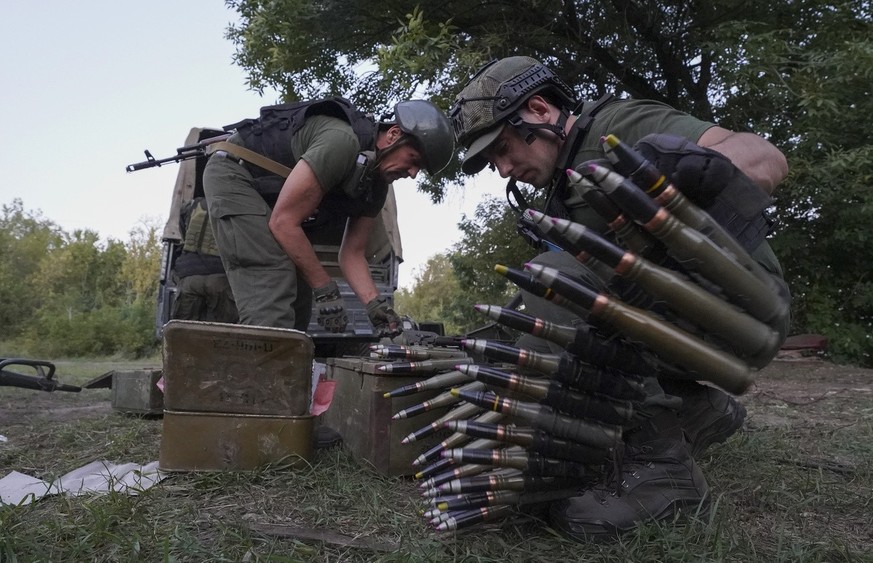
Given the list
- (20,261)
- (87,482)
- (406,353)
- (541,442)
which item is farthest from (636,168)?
(20,261)

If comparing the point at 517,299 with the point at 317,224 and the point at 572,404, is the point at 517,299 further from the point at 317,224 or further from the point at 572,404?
the point at 317,224

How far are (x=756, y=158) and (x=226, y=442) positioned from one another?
8.21 ft

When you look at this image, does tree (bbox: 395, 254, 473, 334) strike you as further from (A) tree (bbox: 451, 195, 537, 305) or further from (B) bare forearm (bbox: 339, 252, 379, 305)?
(B) bare forearm (bbox: 339, 252, 379, 305)

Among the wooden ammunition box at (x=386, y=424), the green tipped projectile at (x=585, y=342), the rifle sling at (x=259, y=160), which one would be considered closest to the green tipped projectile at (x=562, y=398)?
the green tipped projectile at (x=585, y=342)

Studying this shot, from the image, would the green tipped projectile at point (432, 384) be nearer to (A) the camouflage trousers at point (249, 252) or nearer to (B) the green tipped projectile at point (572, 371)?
(B) the green tipped projectile at point (572, 371)

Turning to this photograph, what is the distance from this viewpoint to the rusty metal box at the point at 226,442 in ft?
9.53

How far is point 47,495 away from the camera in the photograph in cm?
261

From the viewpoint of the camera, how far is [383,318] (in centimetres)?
419

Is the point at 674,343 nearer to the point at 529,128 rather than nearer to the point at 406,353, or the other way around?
the point at 529,128

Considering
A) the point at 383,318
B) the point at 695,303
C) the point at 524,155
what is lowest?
the point at 383,318

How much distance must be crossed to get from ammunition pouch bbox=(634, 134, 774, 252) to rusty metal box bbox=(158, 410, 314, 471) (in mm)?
2058

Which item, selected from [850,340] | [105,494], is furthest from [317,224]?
[850,340]

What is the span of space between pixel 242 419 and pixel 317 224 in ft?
6.68

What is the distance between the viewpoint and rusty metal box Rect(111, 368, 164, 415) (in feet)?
16.0
